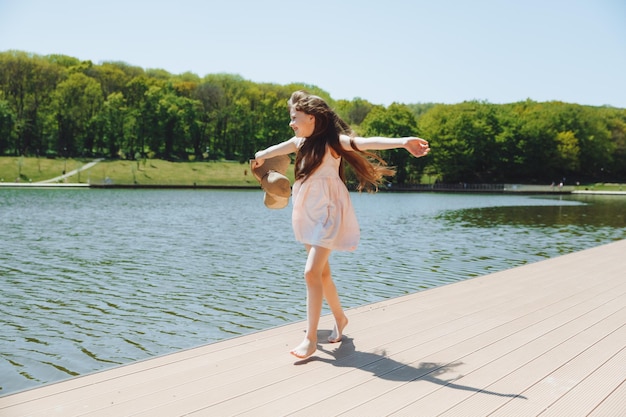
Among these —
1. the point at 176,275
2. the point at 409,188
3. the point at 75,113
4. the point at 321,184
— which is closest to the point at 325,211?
the point at 321,184

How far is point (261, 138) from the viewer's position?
8294 cm

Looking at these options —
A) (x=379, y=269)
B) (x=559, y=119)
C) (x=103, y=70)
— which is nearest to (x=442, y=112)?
(x=559, y=119)

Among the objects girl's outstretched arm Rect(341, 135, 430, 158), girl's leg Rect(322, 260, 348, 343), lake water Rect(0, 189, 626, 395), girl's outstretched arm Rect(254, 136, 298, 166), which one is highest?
girl's outstretched arm Rect(341, 135, 430, 158)

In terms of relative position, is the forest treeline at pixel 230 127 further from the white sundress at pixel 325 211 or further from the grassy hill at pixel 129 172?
the white sundress at pixel 325 211

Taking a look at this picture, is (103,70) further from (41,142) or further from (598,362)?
(598,362)

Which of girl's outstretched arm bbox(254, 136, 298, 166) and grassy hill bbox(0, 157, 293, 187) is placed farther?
grassy hill bbox(0, 157, 293, 187)

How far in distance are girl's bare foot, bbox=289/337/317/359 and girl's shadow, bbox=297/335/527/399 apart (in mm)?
46

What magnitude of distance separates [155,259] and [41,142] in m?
69.1

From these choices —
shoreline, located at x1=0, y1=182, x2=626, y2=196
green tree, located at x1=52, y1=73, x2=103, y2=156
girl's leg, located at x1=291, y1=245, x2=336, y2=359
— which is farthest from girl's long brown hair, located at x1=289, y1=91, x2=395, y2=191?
green tree, located at x1=52, y1=73, x2=103, y2=156

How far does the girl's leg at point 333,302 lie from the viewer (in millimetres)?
4371

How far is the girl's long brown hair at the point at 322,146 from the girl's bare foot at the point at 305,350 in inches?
45.9

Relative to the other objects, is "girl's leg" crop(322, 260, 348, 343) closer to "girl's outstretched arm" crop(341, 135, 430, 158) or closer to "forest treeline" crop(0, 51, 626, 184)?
"girl's outstretched arm" crop(341, 135, 430, 158)

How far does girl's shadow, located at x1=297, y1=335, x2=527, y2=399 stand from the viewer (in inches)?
137

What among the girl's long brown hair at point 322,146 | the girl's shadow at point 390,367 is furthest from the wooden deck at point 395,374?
the girl's long brown hair at point 322,146
